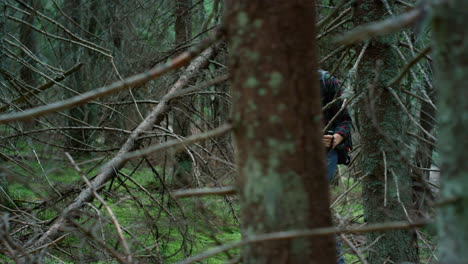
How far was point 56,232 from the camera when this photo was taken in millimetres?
3004

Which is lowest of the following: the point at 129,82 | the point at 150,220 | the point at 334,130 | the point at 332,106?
the point at 150,220

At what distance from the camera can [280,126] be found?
1423 mm

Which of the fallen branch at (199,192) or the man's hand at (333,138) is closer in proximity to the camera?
the fallen branch at (199,192)

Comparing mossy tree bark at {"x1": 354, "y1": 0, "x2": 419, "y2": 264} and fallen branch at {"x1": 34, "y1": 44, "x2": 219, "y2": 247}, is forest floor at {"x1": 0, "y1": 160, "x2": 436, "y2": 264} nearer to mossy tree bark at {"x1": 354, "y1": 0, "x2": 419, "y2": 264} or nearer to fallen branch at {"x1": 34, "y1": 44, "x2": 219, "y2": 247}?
fallen branch at {"x1": 34, "y1": 44, "x2": 219, "y2": 247}

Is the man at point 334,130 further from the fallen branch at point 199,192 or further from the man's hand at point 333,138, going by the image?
the fallen branch at point 199,192

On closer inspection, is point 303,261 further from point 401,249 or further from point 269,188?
point 401,249

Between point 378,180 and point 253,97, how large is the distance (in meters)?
2.20

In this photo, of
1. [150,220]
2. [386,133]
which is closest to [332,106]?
[386,133]

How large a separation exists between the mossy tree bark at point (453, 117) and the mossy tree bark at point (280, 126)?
Answer: 0.39 m

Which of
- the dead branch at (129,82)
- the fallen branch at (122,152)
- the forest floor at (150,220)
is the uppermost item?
the dead branch at (129,82)

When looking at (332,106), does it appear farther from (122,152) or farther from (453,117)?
(453,117)

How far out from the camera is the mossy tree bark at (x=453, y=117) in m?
1.11

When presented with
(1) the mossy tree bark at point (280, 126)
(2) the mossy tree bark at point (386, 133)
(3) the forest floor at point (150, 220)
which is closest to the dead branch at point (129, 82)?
(1) the mossy tree bark at point (280, 126)

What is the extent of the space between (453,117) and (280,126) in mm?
476
